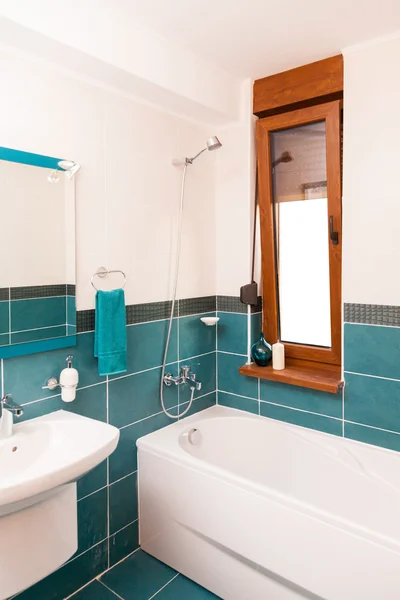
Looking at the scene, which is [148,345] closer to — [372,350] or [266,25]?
[372,350]

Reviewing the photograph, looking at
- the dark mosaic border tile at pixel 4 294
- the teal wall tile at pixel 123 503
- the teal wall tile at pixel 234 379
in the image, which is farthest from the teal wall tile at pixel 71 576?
the dark mosaic border tile at pixel 4 294

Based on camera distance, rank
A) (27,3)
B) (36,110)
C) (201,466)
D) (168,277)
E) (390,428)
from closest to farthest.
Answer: (27,3) → (36,110) → (201,466) → (390,428) → (168,277)

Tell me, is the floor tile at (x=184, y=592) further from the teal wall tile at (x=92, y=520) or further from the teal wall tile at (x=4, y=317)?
the teal wall tile at (x=4, y=317)

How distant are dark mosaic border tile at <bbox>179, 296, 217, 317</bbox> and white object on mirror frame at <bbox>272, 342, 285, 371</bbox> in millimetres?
498

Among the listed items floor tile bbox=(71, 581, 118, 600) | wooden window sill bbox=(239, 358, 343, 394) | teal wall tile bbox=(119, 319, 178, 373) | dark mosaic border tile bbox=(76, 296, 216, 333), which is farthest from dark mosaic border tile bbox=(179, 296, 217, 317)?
floor tile bbox=(71, 581, 118, 600)

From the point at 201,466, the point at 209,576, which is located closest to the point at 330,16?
the point at 201,466

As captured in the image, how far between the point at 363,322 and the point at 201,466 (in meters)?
1.11

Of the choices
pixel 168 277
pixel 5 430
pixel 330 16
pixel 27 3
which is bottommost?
pixel 5 430

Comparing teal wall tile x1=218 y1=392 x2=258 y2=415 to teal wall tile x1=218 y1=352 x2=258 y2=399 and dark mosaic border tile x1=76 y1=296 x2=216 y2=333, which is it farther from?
dark mosaic border tile x1=76 y1=296 x2=216 y2=333

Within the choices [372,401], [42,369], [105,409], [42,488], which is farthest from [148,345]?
[372,401]

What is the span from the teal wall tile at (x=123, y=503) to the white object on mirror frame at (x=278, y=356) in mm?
1028

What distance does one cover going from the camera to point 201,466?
82.0 inches

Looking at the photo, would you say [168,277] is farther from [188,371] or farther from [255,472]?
[255,472]

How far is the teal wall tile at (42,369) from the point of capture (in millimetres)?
1856
